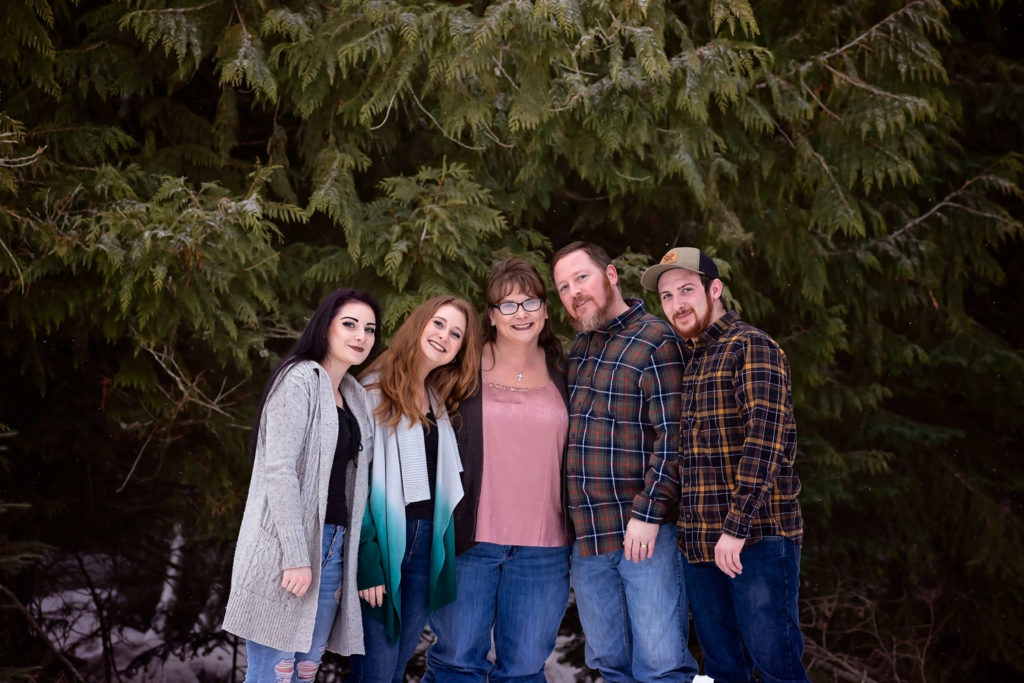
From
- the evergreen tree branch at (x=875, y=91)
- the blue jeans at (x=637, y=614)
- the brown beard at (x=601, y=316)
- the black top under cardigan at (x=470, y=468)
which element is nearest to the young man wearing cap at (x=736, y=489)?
the blue jeans at (x=637, y=614)

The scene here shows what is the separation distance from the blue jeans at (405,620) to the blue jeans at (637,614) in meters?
0.67

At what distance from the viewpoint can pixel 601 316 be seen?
366 centimetres

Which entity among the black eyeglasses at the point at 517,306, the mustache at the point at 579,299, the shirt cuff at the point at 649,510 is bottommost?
the shirt cuff at the point at 649,510

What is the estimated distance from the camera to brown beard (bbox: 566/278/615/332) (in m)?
3.65

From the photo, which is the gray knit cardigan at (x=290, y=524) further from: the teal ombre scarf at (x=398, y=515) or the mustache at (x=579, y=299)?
the mustache at (x=579, y=299)

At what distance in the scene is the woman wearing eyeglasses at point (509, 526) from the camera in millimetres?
3537

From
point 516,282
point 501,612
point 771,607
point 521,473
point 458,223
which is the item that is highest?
point 458,223

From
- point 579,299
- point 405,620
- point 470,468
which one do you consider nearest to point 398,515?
point 470,468

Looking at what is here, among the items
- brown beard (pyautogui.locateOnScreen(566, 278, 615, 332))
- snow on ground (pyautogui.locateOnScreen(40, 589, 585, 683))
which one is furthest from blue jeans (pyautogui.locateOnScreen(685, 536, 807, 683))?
snow on ground (pyautogui.locateOnScreen(40, 589, 585, 683))

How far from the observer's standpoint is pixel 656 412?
3412 mm

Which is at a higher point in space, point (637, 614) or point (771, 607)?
point (771, 607)

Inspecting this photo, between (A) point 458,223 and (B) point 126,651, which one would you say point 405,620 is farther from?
(B) point 126,651

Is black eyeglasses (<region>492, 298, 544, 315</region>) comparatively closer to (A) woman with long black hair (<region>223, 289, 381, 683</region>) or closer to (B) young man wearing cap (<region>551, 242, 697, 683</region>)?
(B) young man wearing cap (<region>551, 242, 697, 683</region>)

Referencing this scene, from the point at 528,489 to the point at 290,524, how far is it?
106 centimetres
